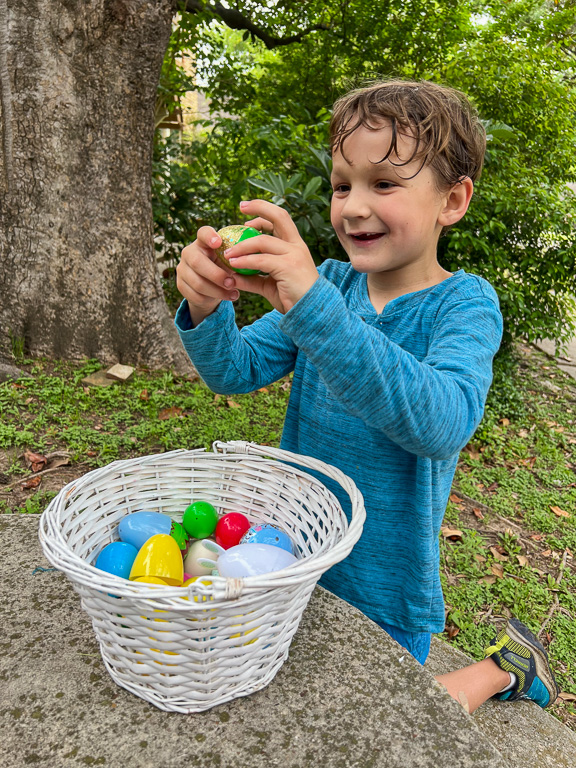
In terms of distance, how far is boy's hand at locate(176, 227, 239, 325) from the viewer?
4.19 ft

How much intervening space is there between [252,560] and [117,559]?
0.31m

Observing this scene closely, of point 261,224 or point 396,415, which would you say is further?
point 261,224

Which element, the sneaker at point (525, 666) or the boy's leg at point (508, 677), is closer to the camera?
the boy's leg at point (508, 677)

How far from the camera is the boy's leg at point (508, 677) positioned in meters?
1.83

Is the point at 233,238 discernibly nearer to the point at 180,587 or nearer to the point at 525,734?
the point at 180,587

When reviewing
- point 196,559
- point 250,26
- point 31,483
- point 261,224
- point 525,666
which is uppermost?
point 250,26

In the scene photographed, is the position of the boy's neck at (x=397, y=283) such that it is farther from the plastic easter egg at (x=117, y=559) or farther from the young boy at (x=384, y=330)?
the plastic easter egg at (x=117, y=559)

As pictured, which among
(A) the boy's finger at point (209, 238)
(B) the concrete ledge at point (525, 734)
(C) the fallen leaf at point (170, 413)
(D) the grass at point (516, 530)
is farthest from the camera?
(C) the fallen leaf at point (170, 413)

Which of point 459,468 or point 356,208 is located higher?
point 356,208

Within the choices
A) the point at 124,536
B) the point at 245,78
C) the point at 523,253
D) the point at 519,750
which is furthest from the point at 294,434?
the point at 245,78

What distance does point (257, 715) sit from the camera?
1059 mm

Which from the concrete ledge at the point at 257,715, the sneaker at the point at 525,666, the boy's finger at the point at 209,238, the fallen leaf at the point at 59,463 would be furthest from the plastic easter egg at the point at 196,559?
the fallen leaf at the point at 59,463

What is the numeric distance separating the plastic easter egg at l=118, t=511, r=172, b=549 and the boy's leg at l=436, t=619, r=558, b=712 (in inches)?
40.5

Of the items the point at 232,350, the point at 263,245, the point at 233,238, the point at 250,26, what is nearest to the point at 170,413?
the point at 232,350
